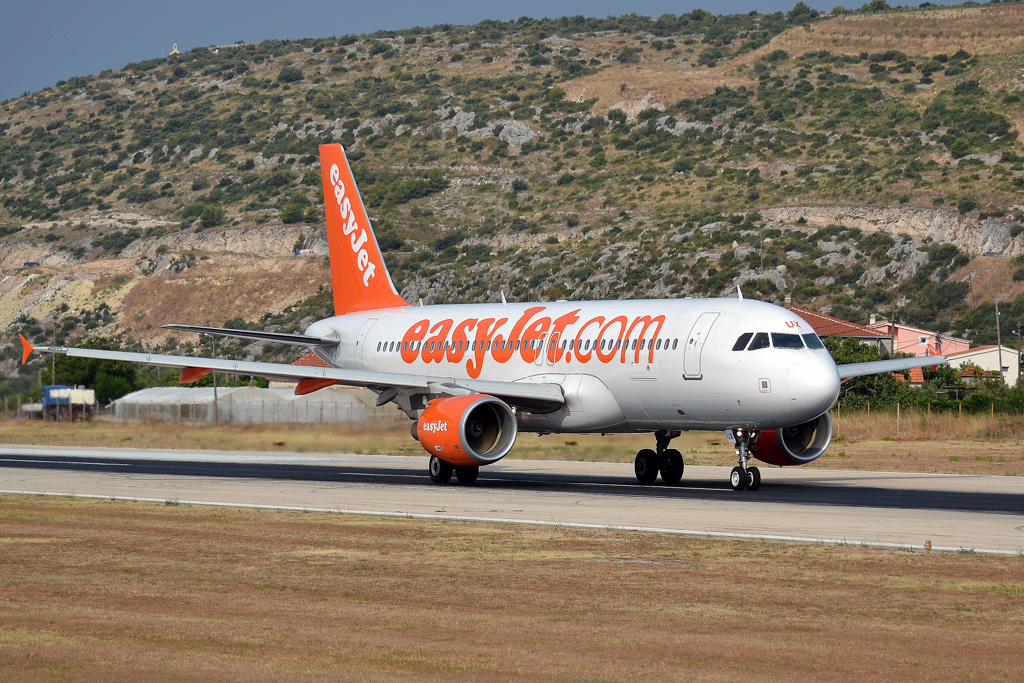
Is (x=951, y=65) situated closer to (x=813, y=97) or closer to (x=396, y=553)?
(x=813, y=97)

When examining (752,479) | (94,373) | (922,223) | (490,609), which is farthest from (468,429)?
(922,223)

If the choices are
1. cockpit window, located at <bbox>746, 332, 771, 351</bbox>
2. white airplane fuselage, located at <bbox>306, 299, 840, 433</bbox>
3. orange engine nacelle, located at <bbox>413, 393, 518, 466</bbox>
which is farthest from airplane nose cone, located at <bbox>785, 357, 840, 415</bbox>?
orange engine nacelle, located at <bbox>413, 393, 518, 466</bbox>

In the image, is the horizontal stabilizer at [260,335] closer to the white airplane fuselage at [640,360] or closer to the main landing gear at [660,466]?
the white airplane fuselage at [640,360]

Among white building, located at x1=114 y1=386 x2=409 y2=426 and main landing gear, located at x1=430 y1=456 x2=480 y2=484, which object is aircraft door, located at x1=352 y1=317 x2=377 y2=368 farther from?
main landing gear, located at x1=430 y1=456 x2=480 y2=484

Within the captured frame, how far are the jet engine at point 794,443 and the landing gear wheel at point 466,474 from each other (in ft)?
20.8

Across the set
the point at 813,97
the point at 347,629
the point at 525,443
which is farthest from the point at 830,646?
the point at 813,97

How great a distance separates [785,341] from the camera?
26000 millimetres

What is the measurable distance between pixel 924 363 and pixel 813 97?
119 metres

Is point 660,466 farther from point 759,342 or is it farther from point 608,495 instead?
point 759,342

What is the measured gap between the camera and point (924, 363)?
3103 centimetres

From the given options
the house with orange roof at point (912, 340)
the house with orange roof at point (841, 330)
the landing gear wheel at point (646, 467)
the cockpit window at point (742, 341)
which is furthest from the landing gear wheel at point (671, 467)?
the house with orange roof at point (912, 340)

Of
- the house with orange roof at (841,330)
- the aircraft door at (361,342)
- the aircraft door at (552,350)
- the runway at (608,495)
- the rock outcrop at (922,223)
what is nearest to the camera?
the runway at (608,495)

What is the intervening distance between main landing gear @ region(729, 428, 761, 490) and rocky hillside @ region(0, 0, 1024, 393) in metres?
70.9

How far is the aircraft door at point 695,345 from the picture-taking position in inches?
1058
